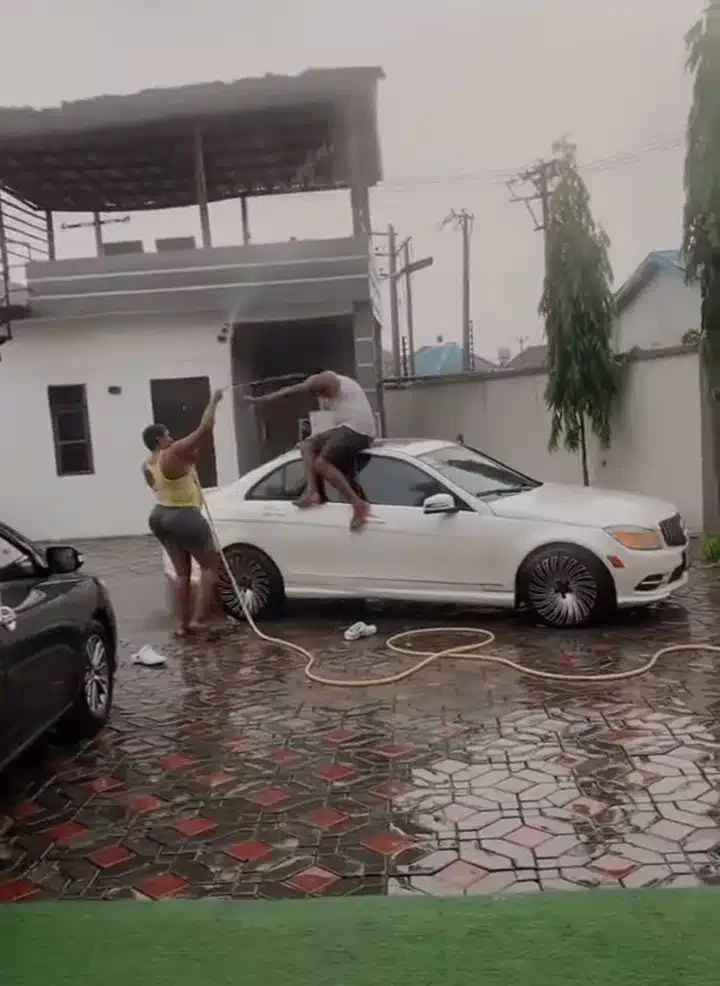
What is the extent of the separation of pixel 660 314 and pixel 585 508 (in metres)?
22.4

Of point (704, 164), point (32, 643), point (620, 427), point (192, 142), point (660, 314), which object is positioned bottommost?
point (32, 643)

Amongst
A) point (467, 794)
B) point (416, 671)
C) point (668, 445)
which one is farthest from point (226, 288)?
point (467, 794)

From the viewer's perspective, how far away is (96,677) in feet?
18.1

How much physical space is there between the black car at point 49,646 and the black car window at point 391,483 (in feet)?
8.52

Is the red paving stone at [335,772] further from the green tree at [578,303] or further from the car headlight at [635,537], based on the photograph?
the green tree at [578,303]

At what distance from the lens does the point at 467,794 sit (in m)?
4.28

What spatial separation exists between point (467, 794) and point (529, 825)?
1.38 feet

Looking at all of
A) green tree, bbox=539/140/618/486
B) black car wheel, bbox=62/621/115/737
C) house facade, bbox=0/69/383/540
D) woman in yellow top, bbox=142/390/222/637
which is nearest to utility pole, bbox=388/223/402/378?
house facade, bbox=0/69/383/540

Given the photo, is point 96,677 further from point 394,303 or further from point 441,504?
point 394,303

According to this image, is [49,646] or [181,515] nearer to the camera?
[49,646]

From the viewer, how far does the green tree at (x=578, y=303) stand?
39.3 ft

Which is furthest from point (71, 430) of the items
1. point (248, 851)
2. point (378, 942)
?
point (378, 942)

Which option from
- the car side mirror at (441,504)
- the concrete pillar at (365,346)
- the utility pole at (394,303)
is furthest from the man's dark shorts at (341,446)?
the utility pole at (394,303)

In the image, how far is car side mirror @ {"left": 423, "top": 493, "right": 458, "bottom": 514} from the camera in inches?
287
